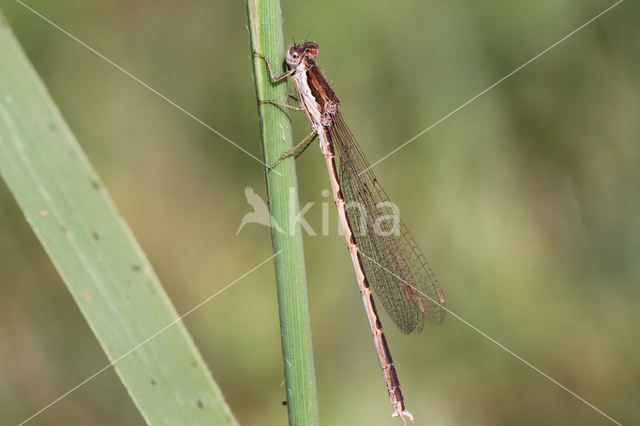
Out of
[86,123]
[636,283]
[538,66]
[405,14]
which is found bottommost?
[636,283]

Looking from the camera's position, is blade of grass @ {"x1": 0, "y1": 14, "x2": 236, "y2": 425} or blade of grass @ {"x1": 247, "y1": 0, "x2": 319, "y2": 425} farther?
blade of grass @ {"x1": 247, "y1": 0, "x2": 319, "y2": 425}

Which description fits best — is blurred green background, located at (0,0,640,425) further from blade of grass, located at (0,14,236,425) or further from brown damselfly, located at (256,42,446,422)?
blade of grass, located at (0,14,236,425)

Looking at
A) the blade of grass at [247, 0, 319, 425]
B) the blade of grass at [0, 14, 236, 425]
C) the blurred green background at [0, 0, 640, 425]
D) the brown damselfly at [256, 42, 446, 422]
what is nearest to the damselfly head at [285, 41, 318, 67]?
the brown damselfly at [256, 42, 446, 422]

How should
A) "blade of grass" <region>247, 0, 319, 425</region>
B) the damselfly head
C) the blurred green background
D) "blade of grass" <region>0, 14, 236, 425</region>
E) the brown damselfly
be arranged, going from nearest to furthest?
"blade of grass" <region>0, 14, 236, 425</region> < "blade of grass" <region>247, 0, 319, 425</region> < the damselfly head < the brown damselfly < the blurred green background

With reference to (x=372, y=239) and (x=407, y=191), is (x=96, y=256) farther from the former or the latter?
(x=407, y=191)

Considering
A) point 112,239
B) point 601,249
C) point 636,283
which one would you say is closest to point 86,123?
point 112,239

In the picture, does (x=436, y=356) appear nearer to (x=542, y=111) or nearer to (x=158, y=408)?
(x=542, y=111)

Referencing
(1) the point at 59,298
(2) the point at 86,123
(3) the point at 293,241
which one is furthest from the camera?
(2) the point at 86,123
